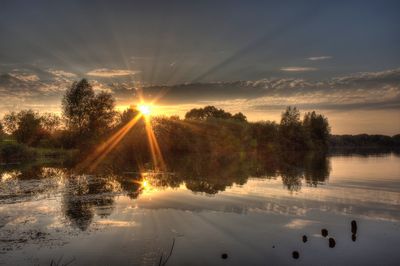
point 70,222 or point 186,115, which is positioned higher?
point 186,115

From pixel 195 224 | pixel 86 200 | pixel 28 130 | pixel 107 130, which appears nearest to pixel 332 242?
pixel 195 224

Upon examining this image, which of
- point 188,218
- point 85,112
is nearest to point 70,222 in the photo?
point 188,218

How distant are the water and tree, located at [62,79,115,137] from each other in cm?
7525

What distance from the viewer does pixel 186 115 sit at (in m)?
173

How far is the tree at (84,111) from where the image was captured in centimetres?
10469

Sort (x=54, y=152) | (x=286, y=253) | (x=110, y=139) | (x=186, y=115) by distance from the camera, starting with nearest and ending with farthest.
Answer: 1. (x=286, y=253)
2. (x=54, y=152)
3. (x=110, y=139)
4. (x=186, y=115)

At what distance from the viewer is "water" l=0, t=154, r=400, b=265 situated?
1373cm

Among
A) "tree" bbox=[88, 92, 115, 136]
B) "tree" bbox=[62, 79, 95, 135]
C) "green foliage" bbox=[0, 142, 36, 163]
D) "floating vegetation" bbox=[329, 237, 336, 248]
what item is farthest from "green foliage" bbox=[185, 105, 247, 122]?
"floating vegetation" bbox=[329, 237, 336, 248]

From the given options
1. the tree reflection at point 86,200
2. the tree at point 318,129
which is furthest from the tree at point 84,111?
the tree at point 318,129

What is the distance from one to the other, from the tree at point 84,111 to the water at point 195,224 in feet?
247

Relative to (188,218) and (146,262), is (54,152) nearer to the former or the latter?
(188,218)

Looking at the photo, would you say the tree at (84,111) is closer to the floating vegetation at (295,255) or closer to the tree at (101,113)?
the tree at (101,113)

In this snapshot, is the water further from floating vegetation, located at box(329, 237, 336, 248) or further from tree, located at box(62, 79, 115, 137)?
tree, located at box(62, 79, 115, 137)

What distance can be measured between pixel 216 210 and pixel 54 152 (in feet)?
245
